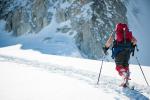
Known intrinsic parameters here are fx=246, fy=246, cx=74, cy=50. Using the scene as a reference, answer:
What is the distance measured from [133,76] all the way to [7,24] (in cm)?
A: 2528

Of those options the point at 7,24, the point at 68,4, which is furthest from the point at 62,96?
the point at 7,24


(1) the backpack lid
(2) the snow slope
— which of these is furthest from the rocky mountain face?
(1) the backpack lid

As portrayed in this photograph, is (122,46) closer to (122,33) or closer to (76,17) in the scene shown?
(122,33)

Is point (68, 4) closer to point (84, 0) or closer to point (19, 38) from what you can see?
point (84, 0)

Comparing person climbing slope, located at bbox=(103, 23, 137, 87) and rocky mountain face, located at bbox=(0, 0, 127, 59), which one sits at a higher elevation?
rocky mountain face, located at bbox=(0, 0, 127, 59)

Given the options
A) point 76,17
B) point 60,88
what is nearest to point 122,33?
point 60,88

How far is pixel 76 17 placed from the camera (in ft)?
85.7

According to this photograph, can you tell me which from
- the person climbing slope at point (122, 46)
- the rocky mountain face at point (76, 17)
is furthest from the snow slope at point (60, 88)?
the rocky mountain face at point (76, 17)

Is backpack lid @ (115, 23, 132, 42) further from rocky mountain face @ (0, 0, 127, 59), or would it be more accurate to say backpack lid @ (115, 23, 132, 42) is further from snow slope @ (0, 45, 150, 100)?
rocky mountain face @ (0, 0, 127, 59)

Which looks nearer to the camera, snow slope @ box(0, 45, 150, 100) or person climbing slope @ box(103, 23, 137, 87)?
snow slope @ box(0, 45, 150, 100)

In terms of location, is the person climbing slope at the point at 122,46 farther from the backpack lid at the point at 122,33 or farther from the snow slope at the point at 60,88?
the snow slope at the point at 60,88

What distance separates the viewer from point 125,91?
6.32 meters

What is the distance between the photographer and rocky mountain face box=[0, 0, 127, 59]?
25094mm

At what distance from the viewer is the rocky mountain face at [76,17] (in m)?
25.1
